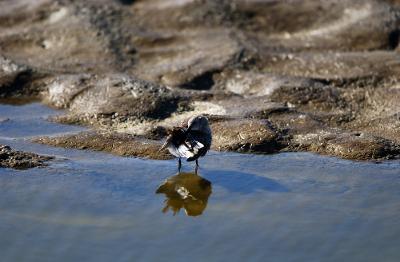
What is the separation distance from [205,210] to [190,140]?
1003mm

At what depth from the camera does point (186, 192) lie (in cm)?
733

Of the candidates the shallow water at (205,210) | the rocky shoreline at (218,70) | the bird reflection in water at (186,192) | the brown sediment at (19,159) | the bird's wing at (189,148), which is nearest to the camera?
→ the shallow water at (205,210)

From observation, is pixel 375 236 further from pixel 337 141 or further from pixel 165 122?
pixel 165 122

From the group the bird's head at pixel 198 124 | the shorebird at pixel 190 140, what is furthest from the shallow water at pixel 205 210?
the bird's head at pixel 198 124

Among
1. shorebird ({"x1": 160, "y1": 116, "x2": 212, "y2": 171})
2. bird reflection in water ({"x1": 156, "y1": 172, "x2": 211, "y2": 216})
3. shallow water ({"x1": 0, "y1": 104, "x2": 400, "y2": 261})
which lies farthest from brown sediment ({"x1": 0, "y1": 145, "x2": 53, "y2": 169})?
bird reflection in water ({"x1": 156, "y1": 172, "x2": 211, "y2": 216})

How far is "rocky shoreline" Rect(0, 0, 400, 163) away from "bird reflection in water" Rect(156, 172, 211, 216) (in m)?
0.60

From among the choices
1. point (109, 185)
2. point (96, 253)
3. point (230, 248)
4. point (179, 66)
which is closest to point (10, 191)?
point (109, 185)

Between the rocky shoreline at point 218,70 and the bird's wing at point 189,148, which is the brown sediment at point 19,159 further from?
the bird's wing at point 189,148

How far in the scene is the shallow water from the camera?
604 centimetres

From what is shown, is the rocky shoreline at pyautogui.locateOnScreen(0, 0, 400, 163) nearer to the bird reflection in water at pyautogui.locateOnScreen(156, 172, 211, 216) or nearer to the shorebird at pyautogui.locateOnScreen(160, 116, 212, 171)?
the shorebird at pyautogui.locateOnScreen(160, 116, 212, 171)

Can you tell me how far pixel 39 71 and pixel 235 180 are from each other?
13.2 ft

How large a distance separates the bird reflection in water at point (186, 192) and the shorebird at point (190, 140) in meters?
0.20

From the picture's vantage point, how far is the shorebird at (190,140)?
7.50 metres

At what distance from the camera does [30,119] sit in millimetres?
9383
